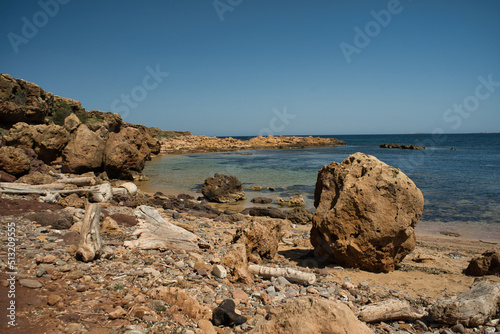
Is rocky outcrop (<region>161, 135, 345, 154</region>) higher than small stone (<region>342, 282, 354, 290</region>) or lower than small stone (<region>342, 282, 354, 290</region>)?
higher

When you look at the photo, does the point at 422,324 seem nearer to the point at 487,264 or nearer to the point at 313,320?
the point at 313,320

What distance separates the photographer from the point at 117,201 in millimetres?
12273

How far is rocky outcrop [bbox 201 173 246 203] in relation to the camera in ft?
55.3

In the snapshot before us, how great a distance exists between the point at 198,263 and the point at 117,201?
25.9ft

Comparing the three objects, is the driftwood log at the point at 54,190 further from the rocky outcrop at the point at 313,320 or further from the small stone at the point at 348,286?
A: the rocky outcrop at the point at 313,320

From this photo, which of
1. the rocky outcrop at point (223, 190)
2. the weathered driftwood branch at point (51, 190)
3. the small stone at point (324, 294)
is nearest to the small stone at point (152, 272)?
the small stone at point (324, 294)

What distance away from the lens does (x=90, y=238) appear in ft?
17.9

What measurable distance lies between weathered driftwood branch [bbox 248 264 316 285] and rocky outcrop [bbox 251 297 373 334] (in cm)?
240

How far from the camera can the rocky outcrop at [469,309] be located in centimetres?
421

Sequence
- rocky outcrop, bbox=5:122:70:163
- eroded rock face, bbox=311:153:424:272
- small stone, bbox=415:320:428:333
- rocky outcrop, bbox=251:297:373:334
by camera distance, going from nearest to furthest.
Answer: rocky outcrop, bbox=251:297:373:334 → small stone, bbox=415:320:428:333 → eroded rock face, bbox=311:153:424:272 → rocky outcrop, bbox=5:122:70:163

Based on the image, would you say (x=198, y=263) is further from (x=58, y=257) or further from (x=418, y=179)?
(x=418, y=179)

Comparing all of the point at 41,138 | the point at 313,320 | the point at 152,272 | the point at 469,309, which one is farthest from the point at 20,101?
the point at 469,309

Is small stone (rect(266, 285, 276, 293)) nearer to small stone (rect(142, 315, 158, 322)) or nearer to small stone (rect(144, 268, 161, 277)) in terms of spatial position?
small stone (rect(144, 268, 161, 277))

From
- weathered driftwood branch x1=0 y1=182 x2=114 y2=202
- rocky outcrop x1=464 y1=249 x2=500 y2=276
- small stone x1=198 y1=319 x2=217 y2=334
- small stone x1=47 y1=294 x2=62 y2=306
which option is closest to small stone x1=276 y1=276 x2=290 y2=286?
small stone x1=198 y1=319 x2=217 y2=334
